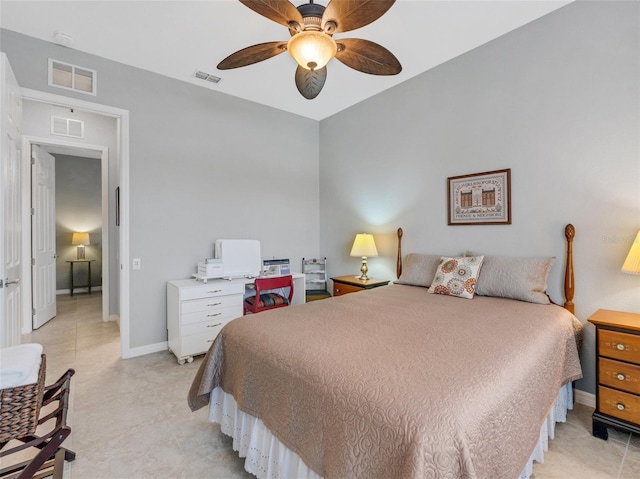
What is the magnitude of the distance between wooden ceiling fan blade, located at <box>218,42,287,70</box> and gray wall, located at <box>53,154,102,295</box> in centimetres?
604

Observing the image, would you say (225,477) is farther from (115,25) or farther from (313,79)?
(115,25)

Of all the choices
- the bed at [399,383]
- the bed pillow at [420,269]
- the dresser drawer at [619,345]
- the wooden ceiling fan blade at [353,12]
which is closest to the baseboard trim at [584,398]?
the bed at [399,383]

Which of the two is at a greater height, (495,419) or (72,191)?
(72,191)

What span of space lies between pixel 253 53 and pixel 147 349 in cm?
301

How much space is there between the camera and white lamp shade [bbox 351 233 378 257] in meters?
3.66

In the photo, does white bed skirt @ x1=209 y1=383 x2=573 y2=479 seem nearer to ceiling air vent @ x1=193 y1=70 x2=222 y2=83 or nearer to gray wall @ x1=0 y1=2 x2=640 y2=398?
gray wall @ x1=0 y1=2 x2=640 y2=398

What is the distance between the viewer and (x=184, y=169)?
3.48 m

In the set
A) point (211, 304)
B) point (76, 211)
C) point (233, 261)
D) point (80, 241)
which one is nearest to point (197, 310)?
point (211, 304)

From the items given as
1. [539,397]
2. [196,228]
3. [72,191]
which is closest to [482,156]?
[539,397]

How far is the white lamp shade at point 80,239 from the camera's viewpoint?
6258 mm

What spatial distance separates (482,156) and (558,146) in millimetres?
581

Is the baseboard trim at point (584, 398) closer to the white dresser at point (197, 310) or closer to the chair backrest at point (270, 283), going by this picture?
the chair backrest at point (270, 283)

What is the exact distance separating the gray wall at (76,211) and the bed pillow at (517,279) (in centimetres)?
733

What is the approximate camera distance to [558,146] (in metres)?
2.44
